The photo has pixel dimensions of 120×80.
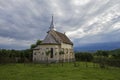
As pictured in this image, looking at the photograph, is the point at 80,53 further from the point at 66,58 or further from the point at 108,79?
the point at 108,79

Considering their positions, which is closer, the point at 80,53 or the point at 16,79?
the point at 16,79

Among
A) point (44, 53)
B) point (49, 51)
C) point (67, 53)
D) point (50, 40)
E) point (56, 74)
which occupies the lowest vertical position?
point (56, 74)

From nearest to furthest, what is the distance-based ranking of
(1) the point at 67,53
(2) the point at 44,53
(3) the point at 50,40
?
(2) the point at 44,53
(3) the point at 50,40
(1) the point at 67,53

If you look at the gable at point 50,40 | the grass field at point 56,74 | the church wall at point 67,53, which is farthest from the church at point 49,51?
the grass field at point 56,74

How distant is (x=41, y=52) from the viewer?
45312 mm

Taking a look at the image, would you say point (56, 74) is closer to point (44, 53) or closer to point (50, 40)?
point (44, 53)

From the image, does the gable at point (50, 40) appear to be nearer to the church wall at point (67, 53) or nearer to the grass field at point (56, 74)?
the church wall at point (67, 53)

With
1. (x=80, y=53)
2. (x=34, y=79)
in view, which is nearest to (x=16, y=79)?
(x=34, y=79)

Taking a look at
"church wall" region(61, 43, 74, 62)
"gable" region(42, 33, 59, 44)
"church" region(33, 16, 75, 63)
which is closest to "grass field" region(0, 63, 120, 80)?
"church" region(33, 16, 75, 63)

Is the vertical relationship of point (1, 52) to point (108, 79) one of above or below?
above

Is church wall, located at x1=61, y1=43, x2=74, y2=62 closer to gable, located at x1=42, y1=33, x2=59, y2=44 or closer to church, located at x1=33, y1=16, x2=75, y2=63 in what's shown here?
church, located at x1=33, y1=16, x2=75, y2=63

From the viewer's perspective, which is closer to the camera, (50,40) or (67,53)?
(50,40)

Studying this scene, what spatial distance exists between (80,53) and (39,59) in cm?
1873

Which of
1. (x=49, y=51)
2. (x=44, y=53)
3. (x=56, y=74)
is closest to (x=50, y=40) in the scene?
(x=49, y=51)
